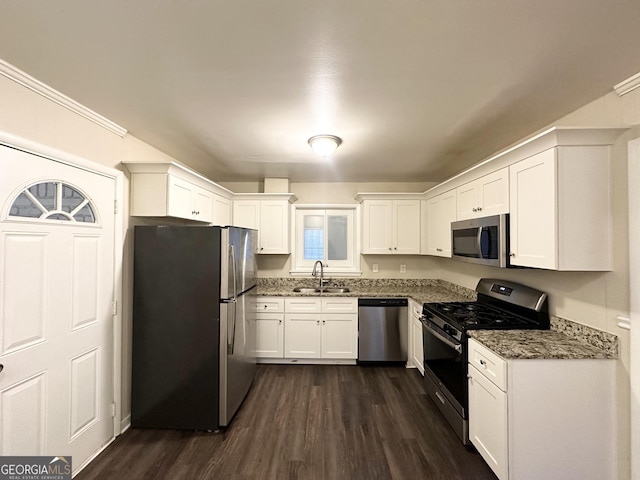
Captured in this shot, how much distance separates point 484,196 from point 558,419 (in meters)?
1.67

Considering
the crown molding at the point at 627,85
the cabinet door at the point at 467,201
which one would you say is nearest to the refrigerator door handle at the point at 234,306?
the cabinet door at the point at 467,201

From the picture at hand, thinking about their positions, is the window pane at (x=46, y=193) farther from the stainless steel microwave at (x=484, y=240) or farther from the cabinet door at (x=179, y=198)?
the stainless steel microwave at (x=484, y=240)

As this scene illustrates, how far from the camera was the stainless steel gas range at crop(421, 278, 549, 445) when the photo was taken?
7.14ft

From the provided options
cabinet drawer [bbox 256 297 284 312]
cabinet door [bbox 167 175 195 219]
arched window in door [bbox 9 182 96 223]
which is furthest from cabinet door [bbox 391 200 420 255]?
arched window in door [bbox 9 182 96 223]

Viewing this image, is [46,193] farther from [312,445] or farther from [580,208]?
[580,208]

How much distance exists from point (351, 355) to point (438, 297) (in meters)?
1.30

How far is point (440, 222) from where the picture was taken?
137 inches

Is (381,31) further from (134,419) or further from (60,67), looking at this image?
(134,419)

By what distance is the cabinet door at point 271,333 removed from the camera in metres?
3.63

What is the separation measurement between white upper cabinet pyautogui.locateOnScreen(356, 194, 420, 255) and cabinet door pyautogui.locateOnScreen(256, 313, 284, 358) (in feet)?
5.08

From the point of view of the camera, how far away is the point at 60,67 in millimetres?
1487

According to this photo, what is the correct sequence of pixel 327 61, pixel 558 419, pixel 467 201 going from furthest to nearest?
pixel 467 201 < pixel 558 419 < pixel 327 61

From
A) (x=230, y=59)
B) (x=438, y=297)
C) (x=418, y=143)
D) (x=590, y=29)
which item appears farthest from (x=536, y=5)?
(x=438, y=297)

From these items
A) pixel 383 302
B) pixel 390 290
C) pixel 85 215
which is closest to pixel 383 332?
pixel 383 302
